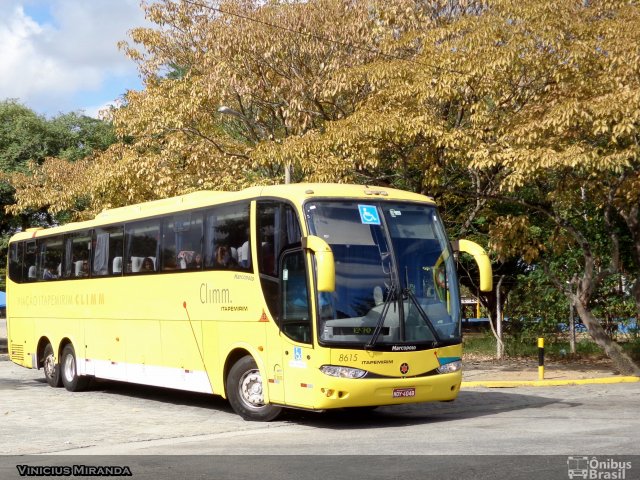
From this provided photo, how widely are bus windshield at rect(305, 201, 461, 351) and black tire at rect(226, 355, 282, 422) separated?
6.01ft

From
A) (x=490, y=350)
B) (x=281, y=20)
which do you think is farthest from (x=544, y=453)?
(x=490, y=350)

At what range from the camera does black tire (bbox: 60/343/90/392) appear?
65.3 ft

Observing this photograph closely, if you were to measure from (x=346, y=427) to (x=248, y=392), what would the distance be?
170 centimetres

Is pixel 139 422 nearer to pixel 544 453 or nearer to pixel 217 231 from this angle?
pixel 217 231

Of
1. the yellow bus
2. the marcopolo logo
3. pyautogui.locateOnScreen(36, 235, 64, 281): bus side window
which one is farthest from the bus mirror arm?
pyautogui.locateOnScreen(36, 235, 64, 281): bus side window

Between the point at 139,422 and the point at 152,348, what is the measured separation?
2600 millimetres

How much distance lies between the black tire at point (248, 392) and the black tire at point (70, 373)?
6294 millimetres

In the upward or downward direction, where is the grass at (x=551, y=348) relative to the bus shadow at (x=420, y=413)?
upward

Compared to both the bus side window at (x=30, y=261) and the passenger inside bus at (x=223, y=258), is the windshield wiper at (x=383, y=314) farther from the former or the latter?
the bus side window at (x=30, y=261)

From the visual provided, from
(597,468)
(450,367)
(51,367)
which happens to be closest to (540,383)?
(450,367)

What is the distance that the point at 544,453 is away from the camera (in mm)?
10078

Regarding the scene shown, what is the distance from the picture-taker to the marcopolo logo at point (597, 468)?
8602 millimetres

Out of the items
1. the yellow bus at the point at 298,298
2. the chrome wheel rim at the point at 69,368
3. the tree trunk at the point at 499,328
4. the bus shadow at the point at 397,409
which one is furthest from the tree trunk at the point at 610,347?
the chrome wheel rim at the point at 69,368

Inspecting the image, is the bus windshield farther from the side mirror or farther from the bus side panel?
the bus side panel
